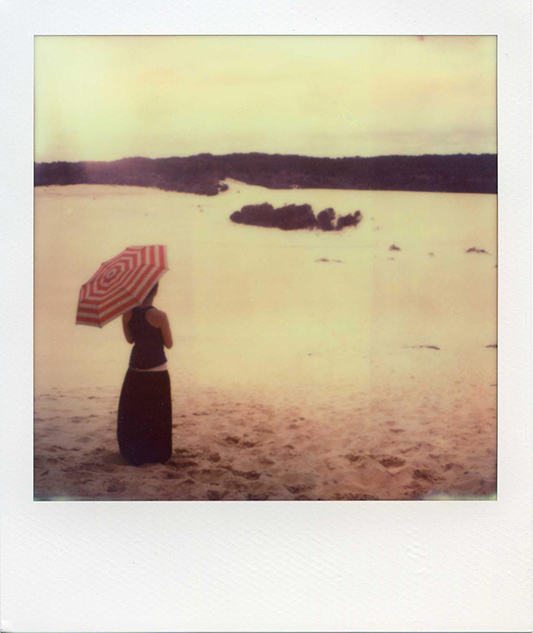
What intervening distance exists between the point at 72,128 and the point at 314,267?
1304 mm

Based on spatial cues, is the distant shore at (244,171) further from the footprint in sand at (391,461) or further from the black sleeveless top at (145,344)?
the footprint in sand at (391,461)

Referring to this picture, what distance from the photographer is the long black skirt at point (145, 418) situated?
2514 mm

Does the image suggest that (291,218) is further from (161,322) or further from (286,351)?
(161,322)

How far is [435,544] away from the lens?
250 centimetres

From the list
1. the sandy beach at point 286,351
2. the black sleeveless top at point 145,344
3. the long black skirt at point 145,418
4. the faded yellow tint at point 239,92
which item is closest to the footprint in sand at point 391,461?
the sandy beach at point 286,351

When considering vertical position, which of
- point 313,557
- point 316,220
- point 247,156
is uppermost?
point 247,156

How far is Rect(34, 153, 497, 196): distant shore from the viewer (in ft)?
8.23

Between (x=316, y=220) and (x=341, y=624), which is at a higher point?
(x=316, y=220)

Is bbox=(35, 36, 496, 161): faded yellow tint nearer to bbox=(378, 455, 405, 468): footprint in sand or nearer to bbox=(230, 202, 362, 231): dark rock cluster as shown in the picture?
bbox=(230, 202, 362, 231): dark rock cluster

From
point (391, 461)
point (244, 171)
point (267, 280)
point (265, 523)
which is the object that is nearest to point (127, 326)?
point (267, 280)

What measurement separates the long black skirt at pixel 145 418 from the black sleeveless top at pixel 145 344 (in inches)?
1.8

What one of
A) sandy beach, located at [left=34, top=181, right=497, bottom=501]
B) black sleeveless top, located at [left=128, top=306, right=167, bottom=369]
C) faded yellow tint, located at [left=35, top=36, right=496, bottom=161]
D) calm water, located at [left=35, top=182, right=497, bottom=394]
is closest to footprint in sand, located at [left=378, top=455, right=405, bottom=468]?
sandy beach, located at [left=34, top=181, right=497, bottom=501]
